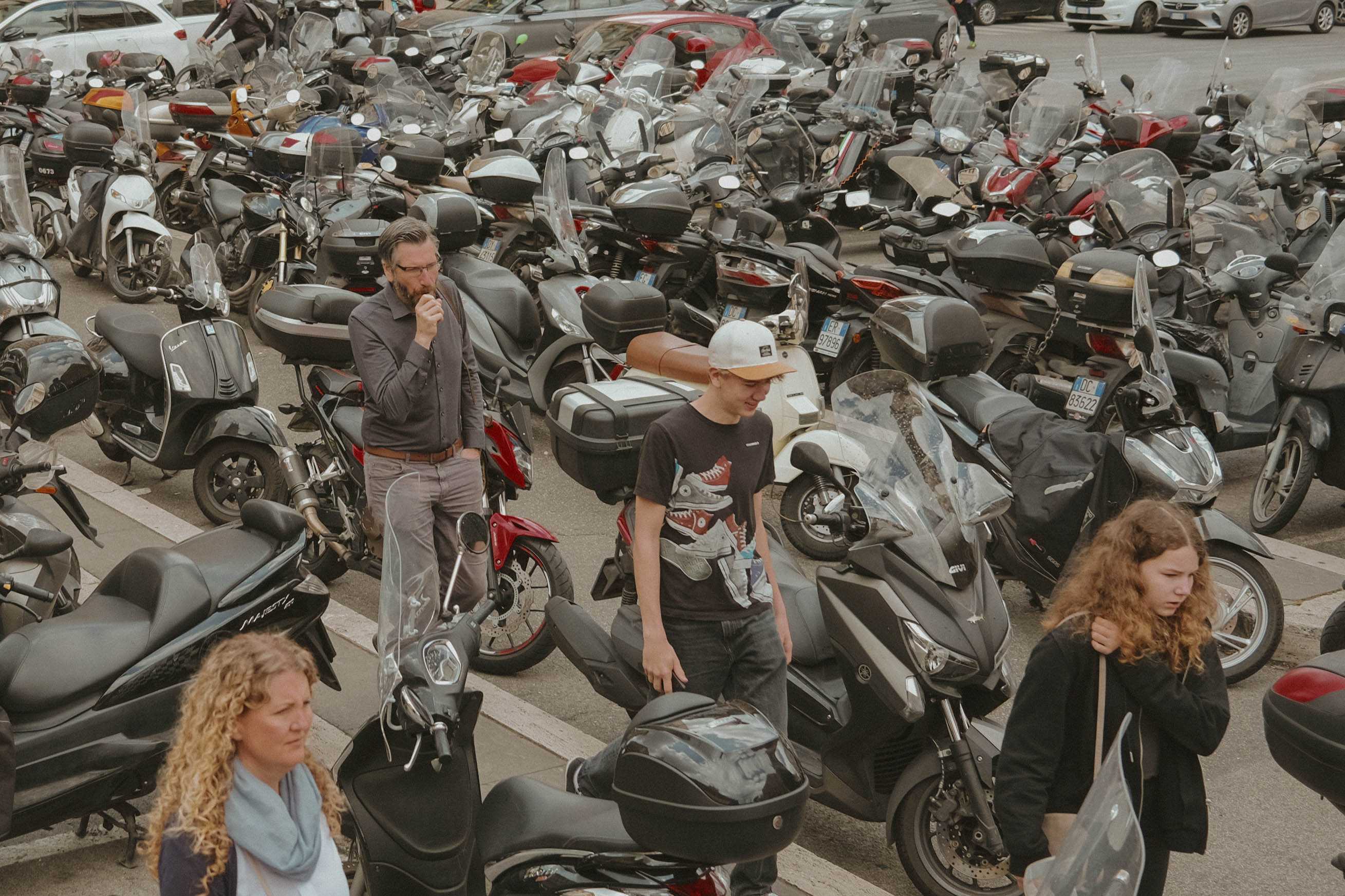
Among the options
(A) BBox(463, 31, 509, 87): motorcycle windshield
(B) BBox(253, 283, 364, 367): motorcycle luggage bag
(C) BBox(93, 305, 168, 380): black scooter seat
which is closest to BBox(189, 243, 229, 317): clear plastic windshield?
(C) BBox(93, 305, 168, 380): black scooter seat

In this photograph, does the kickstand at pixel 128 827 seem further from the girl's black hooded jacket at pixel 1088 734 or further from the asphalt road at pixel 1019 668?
the girl's black hooded jacket at pixel 1088 734

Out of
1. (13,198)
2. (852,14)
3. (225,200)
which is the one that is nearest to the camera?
(13,198)

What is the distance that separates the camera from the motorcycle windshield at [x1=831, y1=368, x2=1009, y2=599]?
4.52 m

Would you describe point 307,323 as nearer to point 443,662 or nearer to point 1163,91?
point 443,662

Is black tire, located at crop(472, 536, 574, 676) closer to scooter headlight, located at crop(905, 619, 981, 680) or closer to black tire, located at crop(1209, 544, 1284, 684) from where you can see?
scooter headlight, located at crop(905, 619, 981, 680)

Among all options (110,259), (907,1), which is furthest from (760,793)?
(907,1)

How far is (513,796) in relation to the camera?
12.1ft

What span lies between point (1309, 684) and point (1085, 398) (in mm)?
3897

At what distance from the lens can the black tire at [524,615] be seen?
5.93m

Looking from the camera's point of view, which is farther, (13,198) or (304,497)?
(13,198)

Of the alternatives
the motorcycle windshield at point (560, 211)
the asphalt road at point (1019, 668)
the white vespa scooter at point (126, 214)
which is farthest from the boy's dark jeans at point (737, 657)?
the white vespa scooter at point (126, 214)

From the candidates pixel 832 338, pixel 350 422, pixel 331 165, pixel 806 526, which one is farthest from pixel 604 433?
pixel 331 165

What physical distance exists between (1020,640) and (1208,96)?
11436mm

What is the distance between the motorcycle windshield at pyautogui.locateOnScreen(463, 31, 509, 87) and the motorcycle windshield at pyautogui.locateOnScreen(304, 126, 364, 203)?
5.72 metres
